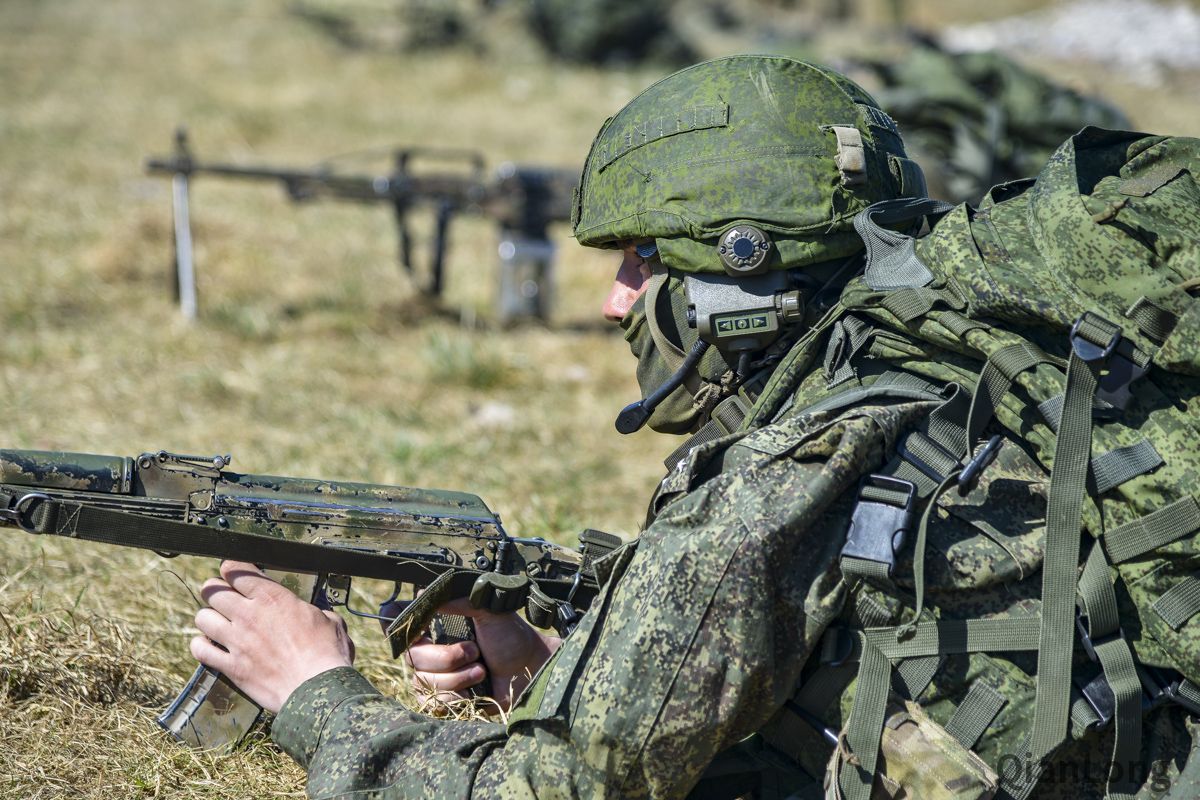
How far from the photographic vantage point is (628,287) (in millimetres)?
3010

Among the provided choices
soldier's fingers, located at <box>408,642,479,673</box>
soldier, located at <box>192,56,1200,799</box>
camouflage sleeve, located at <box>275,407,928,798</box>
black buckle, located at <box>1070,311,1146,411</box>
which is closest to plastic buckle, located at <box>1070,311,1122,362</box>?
black buckle, located at <box>1070,311,1146,411</box>

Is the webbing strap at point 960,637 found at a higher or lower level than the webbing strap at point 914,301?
lower

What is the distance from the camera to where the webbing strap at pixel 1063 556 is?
87.1 inches

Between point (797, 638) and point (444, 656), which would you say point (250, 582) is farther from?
point (797, 638)

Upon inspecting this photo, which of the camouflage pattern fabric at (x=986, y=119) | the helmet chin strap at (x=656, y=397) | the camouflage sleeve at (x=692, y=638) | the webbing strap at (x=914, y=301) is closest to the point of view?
the camouflage sleeve at (x=692, y=638)

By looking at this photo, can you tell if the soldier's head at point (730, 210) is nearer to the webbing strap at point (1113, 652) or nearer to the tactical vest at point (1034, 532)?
the tactical vest at point (1034, 532)

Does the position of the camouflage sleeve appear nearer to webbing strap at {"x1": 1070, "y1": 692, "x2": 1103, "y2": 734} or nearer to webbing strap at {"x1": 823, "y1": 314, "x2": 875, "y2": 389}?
webbing strap at {"x1": 823, "y1": 314, "x2": 875, "y2": 389}

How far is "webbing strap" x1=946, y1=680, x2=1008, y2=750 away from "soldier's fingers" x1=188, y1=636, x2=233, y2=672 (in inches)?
64.3

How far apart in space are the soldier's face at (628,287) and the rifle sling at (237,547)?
713 mm

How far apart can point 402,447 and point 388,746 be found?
3705mm

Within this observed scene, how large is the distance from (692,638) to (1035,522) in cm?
72

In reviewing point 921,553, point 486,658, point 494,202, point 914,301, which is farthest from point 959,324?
point 494,202

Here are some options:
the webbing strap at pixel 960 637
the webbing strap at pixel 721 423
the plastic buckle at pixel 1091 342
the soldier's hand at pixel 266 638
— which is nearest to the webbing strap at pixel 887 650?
the webbing strap at pixel 960 637

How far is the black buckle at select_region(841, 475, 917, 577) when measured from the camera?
2197 mm
